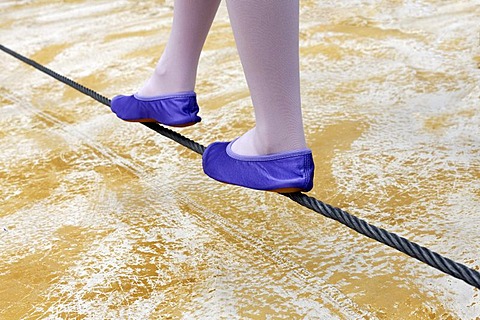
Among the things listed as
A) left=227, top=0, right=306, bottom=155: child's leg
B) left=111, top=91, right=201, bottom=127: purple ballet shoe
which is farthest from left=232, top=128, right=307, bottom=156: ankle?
left=111, top=91, right=201, bottom=127: purple ballet shoe

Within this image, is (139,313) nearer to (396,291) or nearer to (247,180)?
(247,180)

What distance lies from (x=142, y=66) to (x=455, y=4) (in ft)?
4.73

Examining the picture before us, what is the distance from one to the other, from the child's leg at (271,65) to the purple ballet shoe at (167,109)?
0.81 ft

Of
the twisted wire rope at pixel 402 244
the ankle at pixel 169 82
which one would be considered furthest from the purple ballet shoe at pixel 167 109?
the twisted wire rope at pixel 402 244

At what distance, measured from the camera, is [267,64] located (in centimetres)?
95

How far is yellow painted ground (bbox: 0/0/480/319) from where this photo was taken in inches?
43.6

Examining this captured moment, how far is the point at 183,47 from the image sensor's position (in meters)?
1.26

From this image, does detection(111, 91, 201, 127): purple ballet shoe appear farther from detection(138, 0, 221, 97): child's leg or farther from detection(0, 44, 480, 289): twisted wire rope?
detection(0, 44, 480, 289): twisted wire rope

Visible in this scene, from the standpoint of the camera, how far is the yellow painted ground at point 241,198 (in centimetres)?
111

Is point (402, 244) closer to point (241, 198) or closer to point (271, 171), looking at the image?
point (271, 171)

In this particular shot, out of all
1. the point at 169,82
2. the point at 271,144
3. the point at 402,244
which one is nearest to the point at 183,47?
the point at 169,82

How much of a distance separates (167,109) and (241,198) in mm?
302

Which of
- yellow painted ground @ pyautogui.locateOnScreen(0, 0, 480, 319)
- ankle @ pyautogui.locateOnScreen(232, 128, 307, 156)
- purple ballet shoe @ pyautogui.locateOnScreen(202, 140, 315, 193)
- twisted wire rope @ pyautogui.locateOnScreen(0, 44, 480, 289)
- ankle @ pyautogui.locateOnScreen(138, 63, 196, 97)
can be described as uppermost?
ankle @ pyautogui.locateOnScreen(138, 63, 196, 97)

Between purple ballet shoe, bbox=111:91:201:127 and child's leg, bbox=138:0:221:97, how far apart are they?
0.01 m
